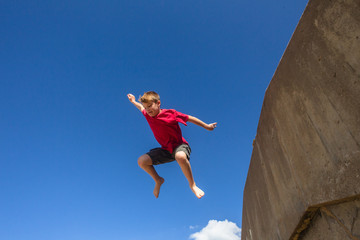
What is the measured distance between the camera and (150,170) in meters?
4.81

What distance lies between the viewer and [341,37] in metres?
1.14

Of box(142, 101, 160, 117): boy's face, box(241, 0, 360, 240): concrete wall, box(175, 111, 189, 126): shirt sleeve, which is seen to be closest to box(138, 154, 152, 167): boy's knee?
box(142, 101, 160, 117): boy's face

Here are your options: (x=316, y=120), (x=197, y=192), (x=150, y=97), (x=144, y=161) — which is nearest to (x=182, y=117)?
(x=150, y=97)

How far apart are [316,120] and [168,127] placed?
338cm

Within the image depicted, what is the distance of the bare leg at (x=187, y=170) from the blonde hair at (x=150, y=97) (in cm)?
115

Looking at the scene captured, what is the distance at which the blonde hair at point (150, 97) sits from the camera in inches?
178

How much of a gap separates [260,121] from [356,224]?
47.8 inches

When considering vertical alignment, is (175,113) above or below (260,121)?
above

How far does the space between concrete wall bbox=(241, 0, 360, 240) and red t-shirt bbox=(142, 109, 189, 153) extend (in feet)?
8.53

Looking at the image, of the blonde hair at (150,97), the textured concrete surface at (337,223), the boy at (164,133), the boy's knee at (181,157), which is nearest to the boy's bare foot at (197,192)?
Answer: the boy at (164,133)

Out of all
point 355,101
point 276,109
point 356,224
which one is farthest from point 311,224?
point 355,101

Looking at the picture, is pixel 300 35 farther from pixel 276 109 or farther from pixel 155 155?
pixel 155 155

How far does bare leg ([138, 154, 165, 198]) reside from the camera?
15.3 ft

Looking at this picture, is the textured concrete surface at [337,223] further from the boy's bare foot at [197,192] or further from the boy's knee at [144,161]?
the boy's knee at [144,161]
